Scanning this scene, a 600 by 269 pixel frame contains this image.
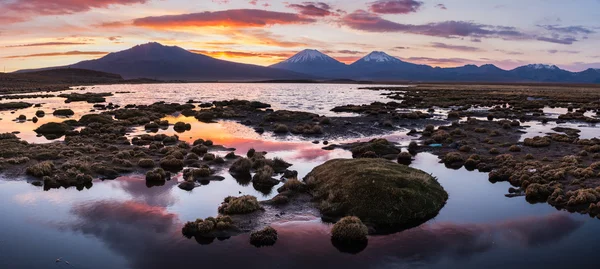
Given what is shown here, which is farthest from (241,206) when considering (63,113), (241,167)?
(63,113)

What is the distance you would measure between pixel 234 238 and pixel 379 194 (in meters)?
7.87

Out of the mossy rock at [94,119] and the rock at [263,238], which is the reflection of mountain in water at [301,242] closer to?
the rock at [263,238]

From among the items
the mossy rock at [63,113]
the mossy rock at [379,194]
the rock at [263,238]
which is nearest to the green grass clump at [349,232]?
the mossy rock at [379,194]

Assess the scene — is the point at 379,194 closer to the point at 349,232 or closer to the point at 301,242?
the point at 349,232

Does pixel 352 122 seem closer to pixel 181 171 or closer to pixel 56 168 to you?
pixel 181 171

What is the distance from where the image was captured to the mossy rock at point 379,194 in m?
20.5

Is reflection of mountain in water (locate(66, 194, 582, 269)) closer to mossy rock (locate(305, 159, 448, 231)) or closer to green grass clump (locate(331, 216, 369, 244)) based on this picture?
green grass clump (locate(331, 216, 369, 244))

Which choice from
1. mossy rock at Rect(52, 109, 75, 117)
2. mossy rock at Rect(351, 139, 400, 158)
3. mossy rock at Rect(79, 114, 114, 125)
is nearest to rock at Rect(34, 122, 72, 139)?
mossy rock at Rect(79, 114, 114, 125)

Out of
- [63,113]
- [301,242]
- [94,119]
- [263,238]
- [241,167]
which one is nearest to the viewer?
[263,238]

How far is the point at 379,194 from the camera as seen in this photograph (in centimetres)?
2162

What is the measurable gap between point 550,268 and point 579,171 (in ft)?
47.4

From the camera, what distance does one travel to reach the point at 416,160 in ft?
113

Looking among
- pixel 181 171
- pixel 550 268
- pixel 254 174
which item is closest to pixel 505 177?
pixel 550 268

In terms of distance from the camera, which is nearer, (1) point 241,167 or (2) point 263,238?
(2) point 263,238
